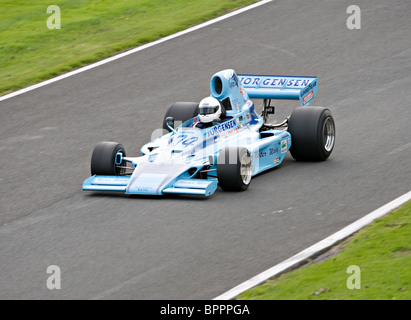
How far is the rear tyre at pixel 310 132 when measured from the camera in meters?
12.8

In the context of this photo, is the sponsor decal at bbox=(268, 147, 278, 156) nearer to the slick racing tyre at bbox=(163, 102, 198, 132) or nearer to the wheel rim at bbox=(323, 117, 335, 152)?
the wheel rim at bbox=(323, 117, 335, 152)

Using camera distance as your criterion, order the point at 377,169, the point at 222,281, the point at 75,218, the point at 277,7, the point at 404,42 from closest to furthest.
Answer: the point at 222,281
the point at 75,218
the point at 377,169
the point at 404,42
the point at 277,7

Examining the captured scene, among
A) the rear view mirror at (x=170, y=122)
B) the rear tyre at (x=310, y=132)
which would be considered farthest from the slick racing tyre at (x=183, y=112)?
the rear tyre at (x=310, y=132)

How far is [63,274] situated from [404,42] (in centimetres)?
1132

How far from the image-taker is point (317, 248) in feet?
32.0

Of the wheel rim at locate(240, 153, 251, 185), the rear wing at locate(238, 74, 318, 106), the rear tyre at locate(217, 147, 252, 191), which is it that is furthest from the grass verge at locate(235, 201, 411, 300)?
the rear wing at locate(238, 74, 318, 106)

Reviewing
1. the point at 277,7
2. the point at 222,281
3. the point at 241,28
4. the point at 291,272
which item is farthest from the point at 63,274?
the point at 277,7

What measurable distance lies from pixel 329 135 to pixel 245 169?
6.62 ft

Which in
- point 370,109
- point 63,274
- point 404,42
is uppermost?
point 404,42

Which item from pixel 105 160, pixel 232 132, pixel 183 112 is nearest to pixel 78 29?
pixel 183 112

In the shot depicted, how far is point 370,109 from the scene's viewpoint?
15.6 m

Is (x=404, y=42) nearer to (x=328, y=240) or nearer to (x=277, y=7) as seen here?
(x=277, y=7)

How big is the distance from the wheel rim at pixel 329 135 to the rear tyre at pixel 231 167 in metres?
1.90

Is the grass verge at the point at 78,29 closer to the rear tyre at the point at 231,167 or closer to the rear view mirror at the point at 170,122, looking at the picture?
the rear view mirror at the point at 170,122
